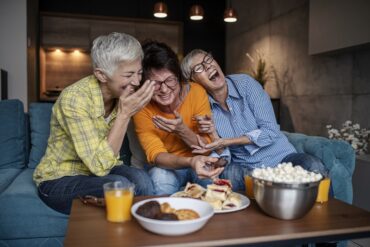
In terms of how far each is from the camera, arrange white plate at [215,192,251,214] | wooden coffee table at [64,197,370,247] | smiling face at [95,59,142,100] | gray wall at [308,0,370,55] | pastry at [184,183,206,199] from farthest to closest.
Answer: gray wall at [308,0,370,55]
smiling face at [95,59,142,100]
pastry at [184,183,206,199]
white plate at [215,192,251,214]
wooden coffee table at [64,197,370,247]

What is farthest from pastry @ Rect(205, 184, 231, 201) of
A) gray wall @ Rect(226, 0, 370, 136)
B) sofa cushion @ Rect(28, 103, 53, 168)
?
gray wall @ Rect(226, 0, 370, 136)

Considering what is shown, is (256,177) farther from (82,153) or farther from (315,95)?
(315,95)

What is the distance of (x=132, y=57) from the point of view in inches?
60.0

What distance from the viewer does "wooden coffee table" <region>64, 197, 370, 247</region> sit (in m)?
0.92

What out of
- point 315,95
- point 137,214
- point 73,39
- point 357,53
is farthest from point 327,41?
point 73,39

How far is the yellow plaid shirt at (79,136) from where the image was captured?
4.63 ft

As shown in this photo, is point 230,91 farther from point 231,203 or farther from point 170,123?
point 231,203

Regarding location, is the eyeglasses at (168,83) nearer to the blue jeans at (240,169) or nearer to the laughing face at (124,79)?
the laughing face at (124,79)

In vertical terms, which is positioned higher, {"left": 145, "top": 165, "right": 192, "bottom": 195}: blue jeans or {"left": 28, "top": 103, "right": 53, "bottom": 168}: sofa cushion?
{"left": 28, "top": 103, "right": 53, "bottom": 168}: sofa cushion

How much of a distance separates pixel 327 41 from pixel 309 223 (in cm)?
282

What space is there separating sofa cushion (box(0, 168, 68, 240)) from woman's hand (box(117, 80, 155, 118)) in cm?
57

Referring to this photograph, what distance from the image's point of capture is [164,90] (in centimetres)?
172

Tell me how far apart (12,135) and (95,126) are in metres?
0.88

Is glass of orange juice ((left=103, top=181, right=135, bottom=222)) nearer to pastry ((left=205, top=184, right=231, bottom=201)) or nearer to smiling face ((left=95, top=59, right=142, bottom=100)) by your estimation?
pastry ((left=205, top=184, right=231, bottom=201))
